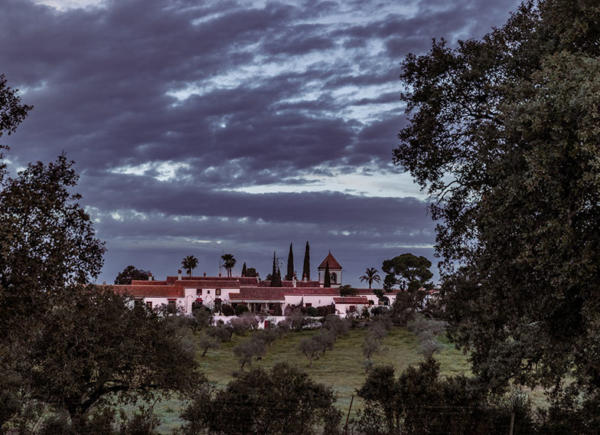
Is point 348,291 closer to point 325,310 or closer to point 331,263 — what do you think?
point 325,310

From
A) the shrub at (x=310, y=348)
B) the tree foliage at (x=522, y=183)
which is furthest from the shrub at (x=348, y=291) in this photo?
the tree foliage at (x=522, y=183)

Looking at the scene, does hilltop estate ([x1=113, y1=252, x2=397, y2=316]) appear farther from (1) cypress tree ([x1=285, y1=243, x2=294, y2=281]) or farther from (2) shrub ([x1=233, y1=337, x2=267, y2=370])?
(2) shrub ([x1=233, y1=337, x2=267, y2=370])

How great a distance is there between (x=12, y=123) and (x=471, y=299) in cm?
1164

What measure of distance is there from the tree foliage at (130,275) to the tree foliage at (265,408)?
4263 inches

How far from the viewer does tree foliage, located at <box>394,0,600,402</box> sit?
407 inches

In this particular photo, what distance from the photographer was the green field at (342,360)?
4125 cm

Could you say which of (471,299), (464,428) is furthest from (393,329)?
(471,299)

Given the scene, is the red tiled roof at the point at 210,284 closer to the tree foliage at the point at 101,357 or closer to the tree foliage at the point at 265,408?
the tree foliage at the point at 101,357

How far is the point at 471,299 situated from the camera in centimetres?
1443

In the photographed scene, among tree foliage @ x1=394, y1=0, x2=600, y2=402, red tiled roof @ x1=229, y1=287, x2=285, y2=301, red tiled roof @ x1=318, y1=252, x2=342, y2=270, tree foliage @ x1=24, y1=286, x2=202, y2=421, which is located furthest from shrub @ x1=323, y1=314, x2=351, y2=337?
red tiled roof @ x1=318, y1=252, x2=342, y2=270

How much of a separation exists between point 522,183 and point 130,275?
12082cm

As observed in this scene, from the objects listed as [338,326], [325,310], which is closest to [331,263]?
[325,310]

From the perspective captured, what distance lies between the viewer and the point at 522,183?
1070 centimetres

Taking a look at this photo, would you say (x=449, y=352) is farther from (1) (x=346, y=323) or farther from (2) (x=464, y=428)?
(2) (x=464, y=428)
